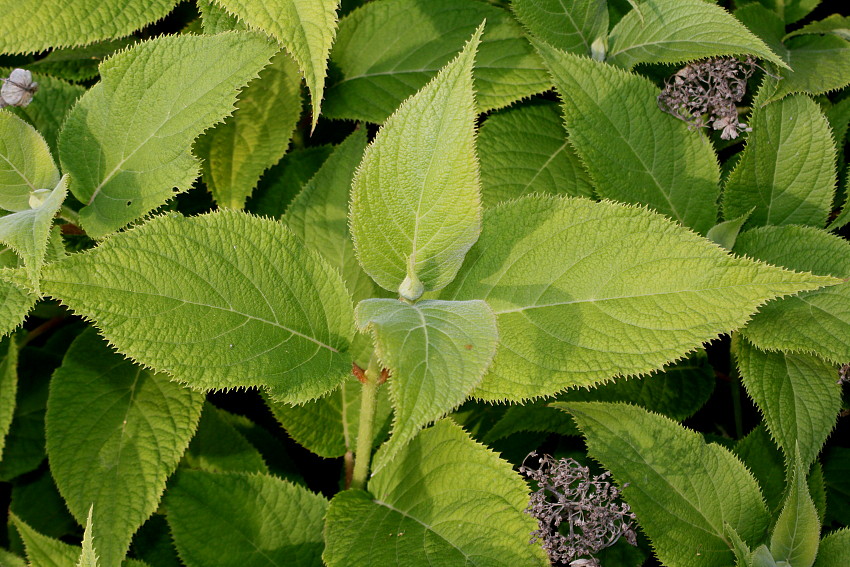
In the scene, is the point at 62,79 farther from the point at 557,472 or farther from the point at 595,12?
the point at 557,472

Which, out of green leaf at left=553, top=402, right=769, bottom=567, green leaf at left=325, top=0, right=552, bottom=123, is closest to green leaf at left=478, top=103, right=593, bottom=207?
green leaf at left=325, top=0, right=552, bottom=123

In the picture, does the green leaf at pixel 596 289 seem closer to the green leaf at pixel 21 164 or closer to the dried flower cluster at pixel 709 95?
the dried flower cluster at pixel 709 95

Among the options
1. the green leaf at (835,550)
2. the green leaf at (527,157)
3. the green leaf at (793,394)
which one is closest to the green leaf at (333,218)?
the green leaf at (527,157)

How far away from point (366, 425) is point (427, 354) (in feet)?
1.30

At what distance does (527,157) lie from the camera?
67.9 inches

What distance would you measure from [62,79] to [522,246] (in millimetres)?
1104

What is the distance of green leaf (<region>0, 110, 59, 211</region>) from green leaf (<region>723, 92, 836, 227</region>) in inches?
52.6

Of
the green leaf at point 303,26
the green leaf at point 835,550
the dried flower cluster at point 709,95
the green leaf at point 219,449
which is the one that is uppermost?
the green leaf at point 303,26

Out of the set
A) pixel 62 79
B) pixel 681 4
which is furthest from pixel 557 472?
pixel 62 79

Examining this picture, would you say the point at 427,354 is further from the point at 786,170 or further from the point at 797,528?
the point at 786,170

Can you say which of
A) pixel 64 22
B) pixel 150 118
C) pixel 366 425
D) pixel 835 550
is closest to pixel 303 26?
pixel 150 118

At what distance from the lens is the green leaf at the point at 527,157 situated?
1686mm

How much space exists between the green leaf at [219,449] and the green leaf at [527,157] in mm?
734

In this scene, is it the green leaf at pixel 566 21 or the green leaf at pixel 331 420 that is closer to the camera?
the green leaf at pixel 331 420
